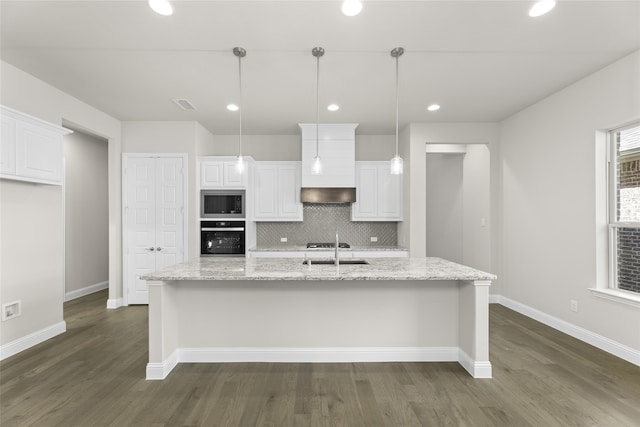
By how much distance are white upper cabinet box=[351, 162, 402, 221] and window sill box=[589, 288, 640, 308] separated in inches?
103

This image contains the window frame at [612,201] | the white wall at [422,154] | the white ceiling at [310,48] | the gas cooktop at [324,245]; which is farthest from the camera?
the gas cooktop at [324,245]

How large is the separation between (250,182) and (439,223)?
407 centimetres

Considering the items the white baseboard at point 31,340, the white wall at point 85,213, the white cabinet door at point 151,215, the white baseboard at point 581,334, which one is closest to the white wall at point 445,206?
the white baseboard at point 581,334

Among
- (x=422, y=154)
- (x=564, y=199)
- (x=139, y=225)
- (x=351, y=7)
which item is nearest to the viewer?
(x=351, y=7)

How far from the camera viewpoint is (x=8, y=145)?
9.58 feet

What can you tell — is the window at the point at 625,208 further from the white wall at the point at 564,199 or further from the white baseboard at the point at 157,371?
the white baseboard at the point at 157,371

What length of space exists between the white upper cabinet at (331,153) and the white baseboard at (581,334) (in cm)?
294

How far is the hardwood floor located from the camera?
215 cm

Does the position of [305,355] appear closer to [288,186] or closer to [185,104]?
[288,186]

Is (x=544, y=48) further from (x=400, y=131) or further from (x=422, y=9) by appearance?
(x=400, y=131)

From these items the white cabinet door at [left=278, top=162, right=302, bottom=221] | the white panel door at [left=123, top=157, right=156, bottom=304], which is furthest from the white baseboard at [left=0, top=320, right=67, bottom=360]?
the white cabinet door at [left=278, top=162, right=302, bottom=221]

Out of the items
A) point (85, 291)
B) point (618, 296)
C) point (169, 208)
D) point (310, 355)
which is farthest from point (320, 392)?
point (85, 291)

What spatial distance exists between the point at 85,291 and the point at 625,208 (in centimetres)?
755

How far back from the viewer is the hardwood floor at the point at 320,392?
7.04ft
